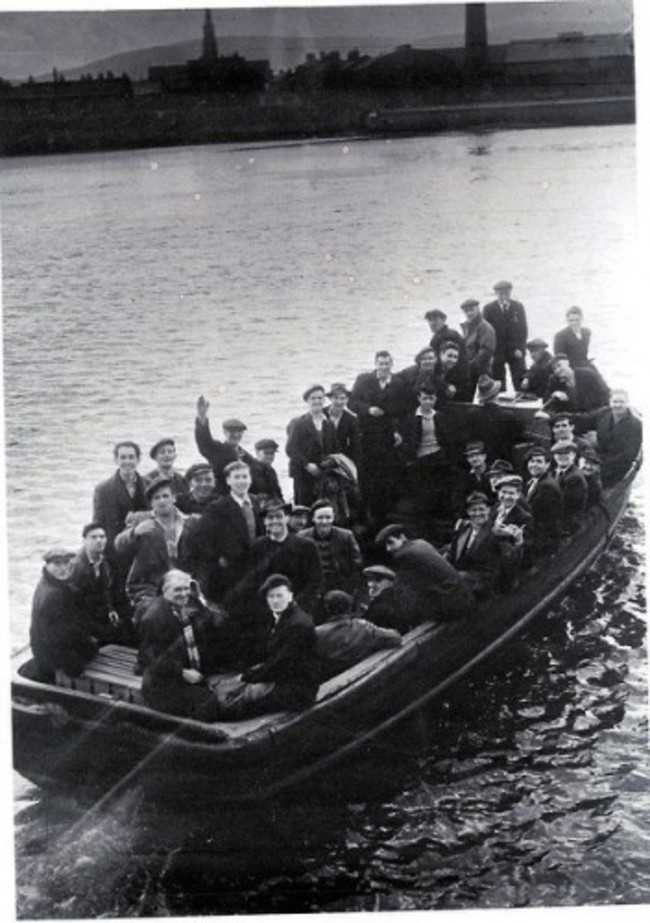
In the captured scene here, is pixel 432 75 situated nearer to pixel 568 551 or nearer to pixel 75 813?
pixel 568 551

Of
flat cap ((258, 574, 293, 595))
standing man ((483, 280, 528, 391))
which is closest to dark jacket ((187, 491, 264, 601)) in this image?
flat cap ((258, 574, 293, 595))

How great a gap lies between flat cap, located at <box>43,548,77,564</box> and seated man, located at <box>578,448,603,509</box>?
92.1 inches

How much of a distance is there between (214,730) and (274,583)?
68 centimetres

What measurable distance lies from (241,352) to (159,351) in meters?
0.37

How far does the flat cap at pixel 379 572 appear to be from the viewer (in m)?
5.66

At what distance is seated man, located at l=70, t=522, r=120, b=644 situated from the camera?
560cm

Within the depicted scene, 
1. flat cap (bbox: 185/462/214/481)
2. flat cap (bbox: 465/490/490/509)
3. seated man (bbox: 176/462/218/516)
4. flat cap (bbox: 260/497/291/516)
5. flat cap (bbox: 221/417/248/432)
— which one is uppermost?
flat cap (bbox: 221/417/248/432)

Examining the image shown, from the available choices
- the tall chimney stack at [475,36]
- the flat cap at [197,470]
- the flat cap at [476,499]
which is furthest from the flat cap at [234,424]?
the tall chimney stack at [475,36]

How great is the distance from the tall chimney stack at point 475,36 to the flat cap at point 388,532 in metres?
2.18

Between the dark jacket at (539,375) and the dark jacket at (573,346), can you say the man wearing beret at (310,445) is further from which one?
the dark jacket at (573,346)

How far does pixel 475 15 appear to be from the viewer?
5.98m

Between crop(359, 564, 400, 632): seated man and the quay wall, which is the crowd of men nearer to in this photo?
crop(359, 564, 400, 632): seated man

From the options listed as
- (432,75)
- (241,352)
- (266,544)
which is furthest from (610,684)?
(432,75)

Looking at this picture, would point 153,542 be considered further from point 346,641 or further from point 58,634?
point 346,641
